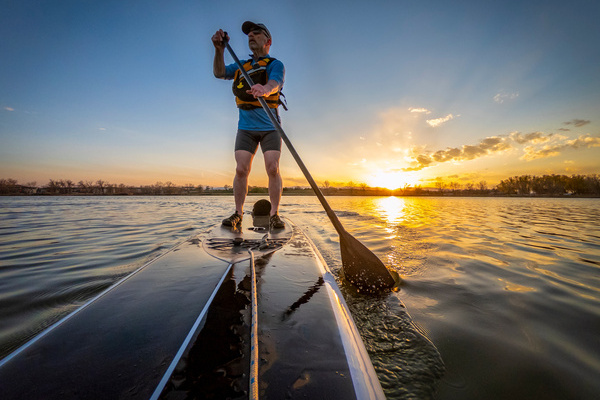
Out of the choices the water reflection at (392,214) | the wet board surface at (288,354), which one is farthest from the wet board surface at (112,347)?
the water reflection at (392,214)

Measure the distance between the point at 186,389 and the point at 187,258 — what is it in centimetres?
162

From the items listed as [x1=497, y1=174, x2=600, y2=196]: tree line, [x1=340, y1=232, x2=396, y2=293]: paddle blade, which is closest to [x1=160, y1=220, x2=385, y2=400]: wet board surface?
[x1=340, y1=232, x2=396, y2=293]: paddle blade

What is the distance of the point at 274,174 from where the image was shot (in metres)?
3.75

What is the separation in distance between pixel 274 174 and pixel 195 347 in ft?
10.0

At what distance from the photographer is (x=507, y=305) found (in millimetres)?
1804

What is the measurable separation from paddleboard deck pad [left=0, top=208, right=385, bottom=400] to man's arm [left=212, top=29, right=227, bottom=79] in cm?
350

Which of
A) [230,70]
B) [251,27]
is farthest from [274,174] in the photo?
[251,27]

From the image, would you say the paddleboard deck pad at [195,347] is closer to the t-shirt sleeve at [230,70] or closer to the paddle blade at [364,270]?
the paddle blade at [364,270]

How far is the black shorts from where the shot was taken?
12.0 ft

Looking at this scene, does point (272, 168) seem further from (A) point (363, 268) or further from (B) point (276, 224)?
(A) point (363, 268)

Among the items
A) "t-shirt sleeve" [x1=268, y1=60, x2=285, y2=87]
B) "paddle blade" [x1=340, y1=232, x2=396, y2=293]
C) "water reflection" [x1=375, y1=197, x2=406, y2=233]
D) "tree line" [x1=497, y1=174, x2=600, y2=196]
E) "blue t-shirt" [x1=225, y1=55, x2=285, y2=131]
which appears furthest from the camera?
"tree line" [x1=497, y1=174, x2=600, y2=196]

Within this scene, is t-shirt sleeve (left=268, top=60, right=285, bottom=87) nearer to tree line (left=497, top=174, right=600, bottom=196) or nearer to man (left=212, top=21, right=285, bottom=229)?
man (left=212, top=21, right=285, bottom=229)

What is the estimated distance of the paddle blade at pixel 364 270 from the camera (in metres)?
2.04

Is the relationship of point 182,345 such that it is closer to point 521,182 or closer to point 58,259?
point 58,259
